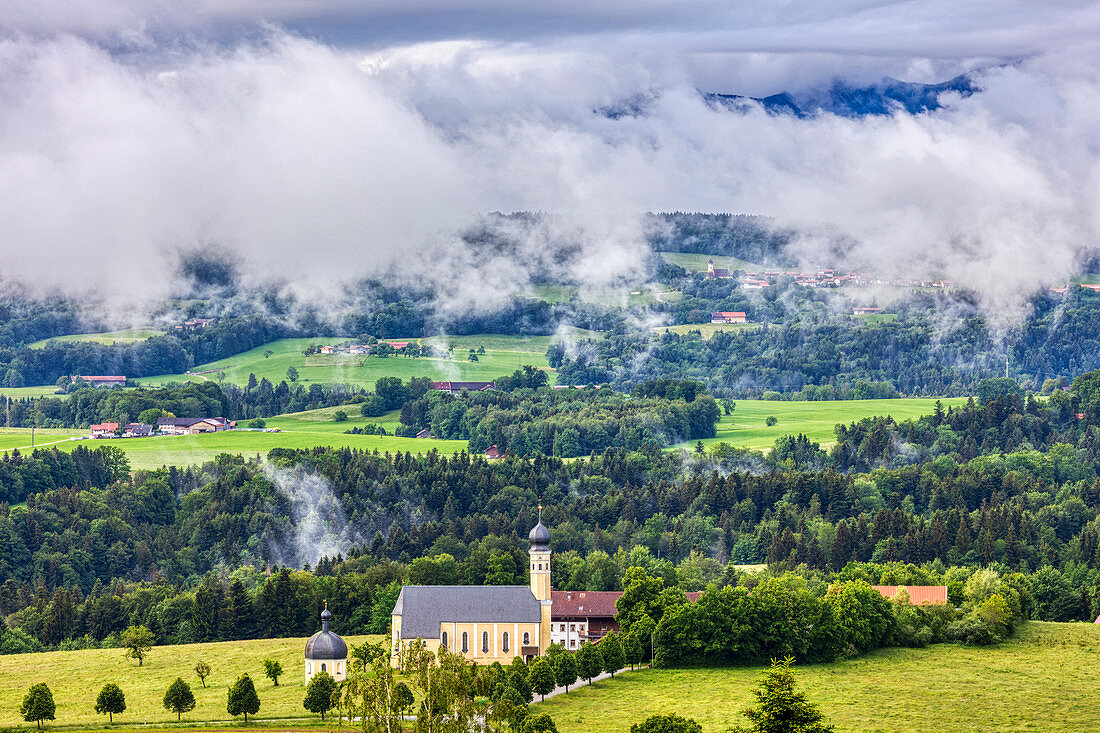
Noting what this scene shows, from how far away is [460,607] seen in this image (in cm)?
8806

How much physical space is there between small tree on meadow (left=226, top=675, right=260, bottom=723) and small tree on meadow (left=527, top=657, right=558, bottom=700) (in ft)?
45.5

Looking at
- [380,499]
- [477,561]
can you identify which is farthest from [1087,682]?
[380,499]

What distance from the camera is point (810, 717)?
135ft

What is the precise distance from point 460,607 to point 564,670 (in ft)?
39.9

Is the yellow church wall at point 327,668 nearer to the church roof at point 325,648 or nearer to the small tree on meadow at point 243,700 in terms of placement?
the church roof at point 325,648

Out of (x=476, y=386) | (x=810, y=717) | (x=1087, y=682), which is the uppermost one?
(x=476, y=386)

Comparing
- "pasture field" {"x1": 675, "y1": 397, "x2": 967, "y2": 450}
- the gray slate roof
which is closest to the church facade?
the gray slate roof

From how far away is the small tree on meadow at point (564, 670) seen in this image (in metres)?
77.6

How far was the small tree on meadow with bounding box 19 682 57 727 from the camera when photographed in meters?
70.9

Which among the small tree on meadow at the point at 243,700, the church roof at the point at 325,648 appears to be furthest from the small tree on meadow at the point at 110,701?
the church roof at the point at 325,648

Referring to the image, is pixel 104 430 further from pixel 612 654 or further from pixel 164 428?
pixel 612 654

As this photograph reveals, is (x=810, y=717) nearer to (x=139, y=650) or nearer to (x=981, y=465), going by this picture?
(x=139, y=650)

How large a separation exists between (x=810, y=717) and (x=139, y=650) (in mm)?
56735

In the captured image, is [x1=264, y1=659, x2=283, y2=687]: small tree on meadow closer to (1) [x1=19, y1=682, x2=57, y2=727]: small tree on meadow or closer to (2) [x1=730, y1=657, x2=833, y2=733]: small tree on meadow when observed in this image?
(1) [x1=19, y1=682, x2=57, y2=727]: small tree on meadow
